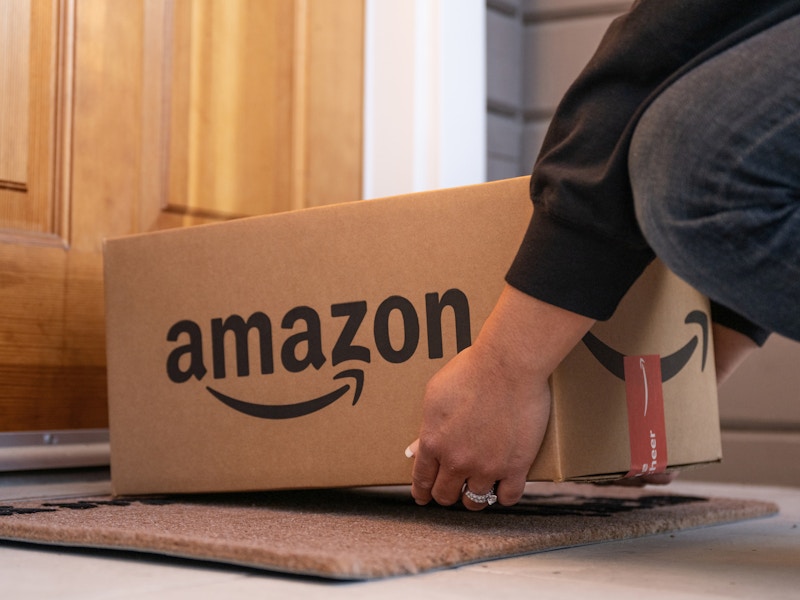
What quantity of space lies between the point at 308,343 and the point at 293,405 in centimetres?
6

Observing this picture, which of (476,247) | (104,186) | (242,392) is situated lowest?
(242,392)

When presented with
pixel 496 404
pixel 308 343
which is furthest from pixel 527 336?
pixel 308 343

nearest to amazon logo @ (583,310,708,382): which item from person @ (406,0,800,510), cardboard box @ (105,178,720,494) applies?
cardboard box @ (105,178,720,494)

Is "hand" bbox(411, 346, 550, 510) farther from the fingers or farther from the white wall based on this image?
the white wall

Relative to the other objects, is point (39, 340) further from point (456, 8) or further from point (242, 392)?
point (456, 8)

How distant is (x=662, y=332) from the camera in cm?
82

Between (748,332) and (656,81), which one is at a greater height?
(656,81)

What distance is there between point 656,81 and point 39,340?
0.80 meters

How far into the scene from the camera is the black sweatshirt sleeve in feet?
1.93

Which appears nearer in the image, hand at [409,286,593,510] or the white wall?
hand at [409,286,593,510]

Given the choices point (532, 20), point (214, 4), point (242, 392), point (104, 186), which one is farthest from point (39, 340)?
point (532, 20)

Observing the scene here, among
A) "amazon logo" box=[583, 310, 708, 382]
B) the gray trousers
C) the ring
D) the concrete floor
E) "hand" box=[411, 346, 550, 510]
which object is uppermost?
the gray trousers

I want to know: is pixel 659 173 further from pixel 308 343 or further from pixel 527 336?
pixel 308 343

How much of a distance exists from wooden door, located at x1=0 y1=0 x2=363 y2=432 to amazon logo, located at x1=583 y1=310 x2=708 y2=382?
2.20 feet
